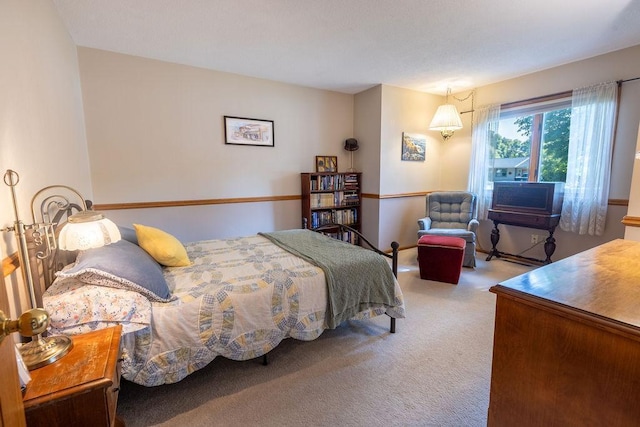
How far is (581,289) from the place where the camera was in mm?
1069

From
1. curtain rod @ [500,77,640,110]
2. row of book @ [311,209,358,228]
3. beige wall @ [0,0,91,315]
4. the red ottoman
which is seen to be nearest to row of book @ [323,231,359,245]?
row of book @ [311,209,358,228]

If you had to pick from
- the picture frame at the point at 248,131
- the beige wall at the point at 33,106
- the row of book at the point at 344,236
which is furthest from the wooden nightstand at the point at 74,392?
the row of book at the point at 344,236

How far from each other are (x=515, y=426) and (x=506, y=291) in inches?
19.9

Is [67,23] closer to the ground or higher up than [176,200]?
higher up

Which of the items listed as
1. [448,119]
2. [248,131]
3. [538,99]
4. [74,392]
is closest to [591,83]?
[538,99]

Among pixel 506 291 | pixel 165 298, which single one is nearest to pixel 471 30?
pixel 506 291

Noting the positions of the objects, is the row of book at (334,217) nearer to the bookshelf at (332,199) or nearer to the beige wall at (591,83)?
the bookshelf at (332,199)

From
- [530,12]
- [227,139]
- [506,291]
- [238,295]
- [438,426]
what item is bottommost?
[438,426]

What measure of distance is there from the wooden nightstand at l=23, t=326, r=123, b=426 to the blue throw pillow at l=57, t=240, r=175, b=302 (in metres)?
0.43

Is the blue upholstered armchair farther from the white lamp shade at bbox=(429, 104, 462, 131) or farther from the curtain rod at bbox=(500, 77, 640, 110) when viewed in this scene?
the curtain rod at bbox=(500, 77, 640, 110)

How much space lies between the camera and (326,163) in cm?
452

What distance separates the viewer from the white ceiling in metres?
2.25

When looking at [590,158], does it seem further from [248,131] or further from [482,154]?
[248,131]

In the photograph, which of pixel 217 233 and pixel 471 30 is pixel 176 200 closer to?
pixel 217 233
